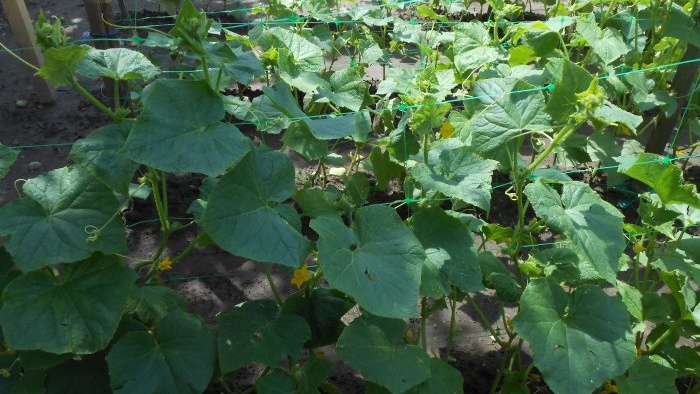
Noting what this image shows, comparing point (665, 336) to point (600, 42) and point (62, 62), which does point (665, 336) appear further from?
point (62, 62)

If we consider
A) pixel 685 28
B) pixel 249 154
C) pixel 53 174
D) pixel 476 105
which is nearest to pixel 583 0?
pixel 685 28

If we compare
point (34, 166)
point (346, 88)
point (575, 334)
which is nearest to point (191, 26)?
point (346, 88)

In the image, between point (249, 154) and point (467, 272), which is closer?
point (249, 154)

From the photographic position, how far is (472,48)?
3.16 meters

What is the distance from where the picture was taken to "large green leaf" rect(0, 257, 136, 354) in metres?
1.66

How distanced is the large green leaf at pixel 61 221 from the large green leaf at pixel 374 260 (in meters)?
0.61

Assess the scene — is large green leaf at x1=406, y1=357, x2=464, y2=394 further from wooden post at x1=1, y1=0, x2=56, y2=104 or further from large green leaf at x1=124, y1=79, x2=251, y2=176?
wooden post at x1=1, y1=0, x2=56, y2=104

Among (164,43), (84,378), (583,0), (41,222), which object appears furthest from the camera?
(583,0)

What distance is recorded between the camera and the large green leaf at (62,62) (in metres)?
1.71

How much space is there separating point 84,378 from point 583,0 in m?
3.27

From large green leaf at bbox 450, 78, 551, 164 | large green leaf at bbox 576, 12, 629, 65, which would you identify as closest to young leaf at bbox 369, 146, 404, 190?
large green leaf at bbox 450, 78, 551, 164

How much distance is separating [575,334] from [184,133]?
1.29 m

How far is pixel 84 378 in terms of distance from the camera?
6.24 ft

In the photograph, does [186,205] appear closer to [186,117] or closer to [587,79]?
[186,117]
